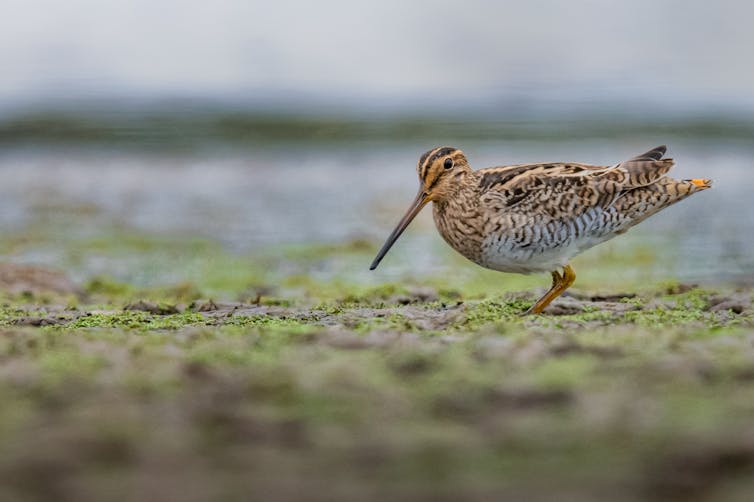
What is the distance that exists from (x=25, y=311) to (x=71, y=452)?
4077mm

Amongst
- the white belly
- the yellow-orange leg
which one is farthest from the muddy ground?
the white belly

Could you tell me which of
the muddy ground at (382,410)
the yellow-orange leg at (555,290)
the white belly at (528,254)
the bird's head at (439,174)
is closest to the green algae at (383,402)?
the muddy ground at (382,410)

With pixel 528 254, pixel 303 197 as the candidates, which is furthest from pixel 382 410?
pixel 303 197

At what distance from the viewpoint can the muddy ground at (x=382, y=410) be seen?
3.25m

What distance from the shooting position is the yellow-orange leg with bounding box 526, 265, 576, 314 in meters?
6.98

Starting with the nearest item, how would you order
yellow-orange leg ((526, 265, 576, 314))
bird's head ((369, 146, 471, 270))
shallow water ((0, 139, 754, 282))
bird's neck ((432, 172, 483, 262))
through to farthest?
yellow-orange leg ((526, 265, 576, 314)) < bird's neck ((432, 172, 483, 262)) < bird's head ((369, 146, 471, 270)) < shallow water ((0, 139, 754, 282))

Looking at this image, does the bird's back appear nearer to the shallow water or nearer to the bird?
the bird

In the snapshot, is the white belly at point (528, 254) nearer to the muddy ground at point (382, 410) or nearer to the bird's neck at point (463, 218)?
the bird's neck at point (463, 218)

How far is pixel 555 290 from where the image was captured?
721 cm

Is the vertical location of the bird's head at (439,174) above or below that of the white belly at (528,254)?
Result: above

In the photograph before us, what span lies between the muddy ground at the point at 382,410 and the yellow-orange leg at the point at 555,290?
743 mm

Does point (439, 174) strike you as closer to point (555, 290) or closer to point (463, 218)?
point (463, 218)

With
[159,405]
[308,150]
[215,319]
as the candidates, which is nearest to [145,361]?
[159,405]

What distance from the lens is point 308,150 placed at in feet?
75.5
